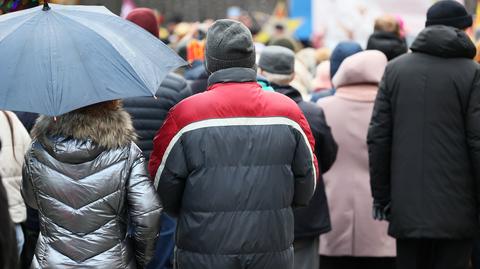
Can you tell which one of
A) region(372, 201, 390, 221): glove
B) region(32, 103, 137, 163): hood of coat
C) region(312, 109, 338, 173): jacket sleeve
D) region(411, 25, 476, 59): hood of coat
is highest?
region(32, 103, 137, 163): hood of coat

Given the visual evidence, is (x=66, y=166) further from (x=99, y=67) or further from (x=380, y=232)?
(x=380, y=232)

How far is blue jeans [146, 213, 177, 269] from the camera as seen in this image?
7.14 meters

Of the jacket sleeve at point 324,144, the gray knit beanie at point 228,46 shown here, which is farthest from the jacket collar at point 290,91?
the gray knit beanie at point 228,46

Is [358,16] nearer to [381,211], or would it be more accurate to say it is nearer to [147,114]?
[381,211]

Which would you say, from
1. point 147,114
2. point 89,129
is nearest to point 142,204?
point 89,129

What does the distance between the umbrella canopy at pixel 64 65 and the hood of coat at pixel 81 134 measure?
219mm

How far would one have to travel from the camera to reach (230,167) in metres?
5.00

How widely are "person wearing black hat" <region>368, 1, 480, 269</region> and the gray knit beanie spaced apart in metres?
1.72

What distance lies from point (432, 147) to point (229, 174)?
1942 millimetres

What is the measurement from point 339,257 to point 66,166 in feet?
11.8

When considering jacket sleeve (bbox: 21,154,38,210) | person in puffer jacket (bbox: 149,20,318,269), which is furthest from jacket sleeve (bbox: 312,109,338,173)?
jacket sleeve (bbox: 21,154,38,210)

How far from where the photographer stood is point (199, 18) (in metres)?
23.6

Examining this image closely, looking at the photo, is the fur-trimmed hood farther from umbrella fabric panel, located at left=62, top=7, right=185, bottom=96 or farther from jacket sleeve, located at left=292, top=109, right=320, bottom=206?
jacket sleeve, located at left=292, top=109, right=320, bottom=206

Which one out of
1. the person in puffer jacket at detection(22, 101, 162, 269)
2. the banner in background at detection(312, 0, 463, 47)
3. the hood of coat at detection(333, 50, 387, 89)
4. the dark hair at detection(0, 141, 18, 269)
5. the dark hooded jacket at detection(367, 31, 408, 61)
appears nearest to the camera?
the dark hair at detection(0, 141, 18, 269)
